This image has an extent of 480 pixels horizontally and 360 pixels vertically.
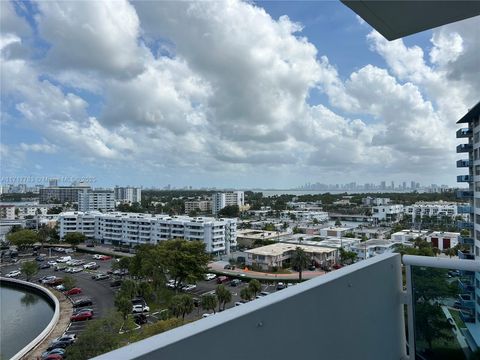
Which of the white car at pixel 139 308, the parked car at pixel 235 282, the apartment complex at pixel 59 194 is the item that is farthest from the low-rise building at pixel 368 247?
the apartment complex at pixel 59 194

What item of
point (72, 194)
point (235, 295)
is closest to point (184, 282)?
point (235, 295)

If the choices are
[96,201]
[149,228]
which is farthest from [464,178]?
[96,201]

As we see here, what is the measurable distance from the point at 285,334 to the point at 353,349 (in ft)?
0.88

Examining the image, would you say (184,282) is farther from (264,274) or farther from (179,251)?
(264,274)

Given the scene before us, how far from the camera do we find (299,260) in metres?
13.8

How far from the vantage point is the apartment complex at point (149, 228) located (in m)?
17.7

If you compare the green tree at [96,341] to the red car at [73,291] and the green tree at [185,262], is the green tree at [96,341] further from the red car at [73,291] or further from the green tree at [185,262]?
the red car at [73,291]

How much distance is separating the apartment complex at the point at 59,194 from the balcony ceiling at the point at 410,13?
51677 mm

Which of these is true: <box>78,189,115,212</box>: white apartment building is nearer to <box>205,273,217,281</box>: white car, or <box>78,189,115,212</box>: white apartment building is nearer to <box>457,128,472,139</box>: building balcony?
<box>205,273,217,281</box>: white car

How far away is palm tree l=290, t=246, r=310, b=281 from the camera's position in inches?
541

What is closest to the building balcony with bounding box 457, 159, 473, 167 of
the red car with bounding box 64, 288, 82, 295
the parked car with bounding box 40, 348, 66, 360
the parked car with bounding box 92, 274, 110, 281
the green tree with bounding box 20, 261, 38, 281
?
the parked car with bounding box 40, 348, 66, 360

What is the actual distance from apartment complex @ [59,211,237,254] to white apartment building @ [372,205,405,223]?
16945 millimetres

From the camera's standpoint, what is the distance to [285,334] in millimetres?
585

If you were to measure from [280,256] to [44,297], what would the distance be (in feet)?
28.7
